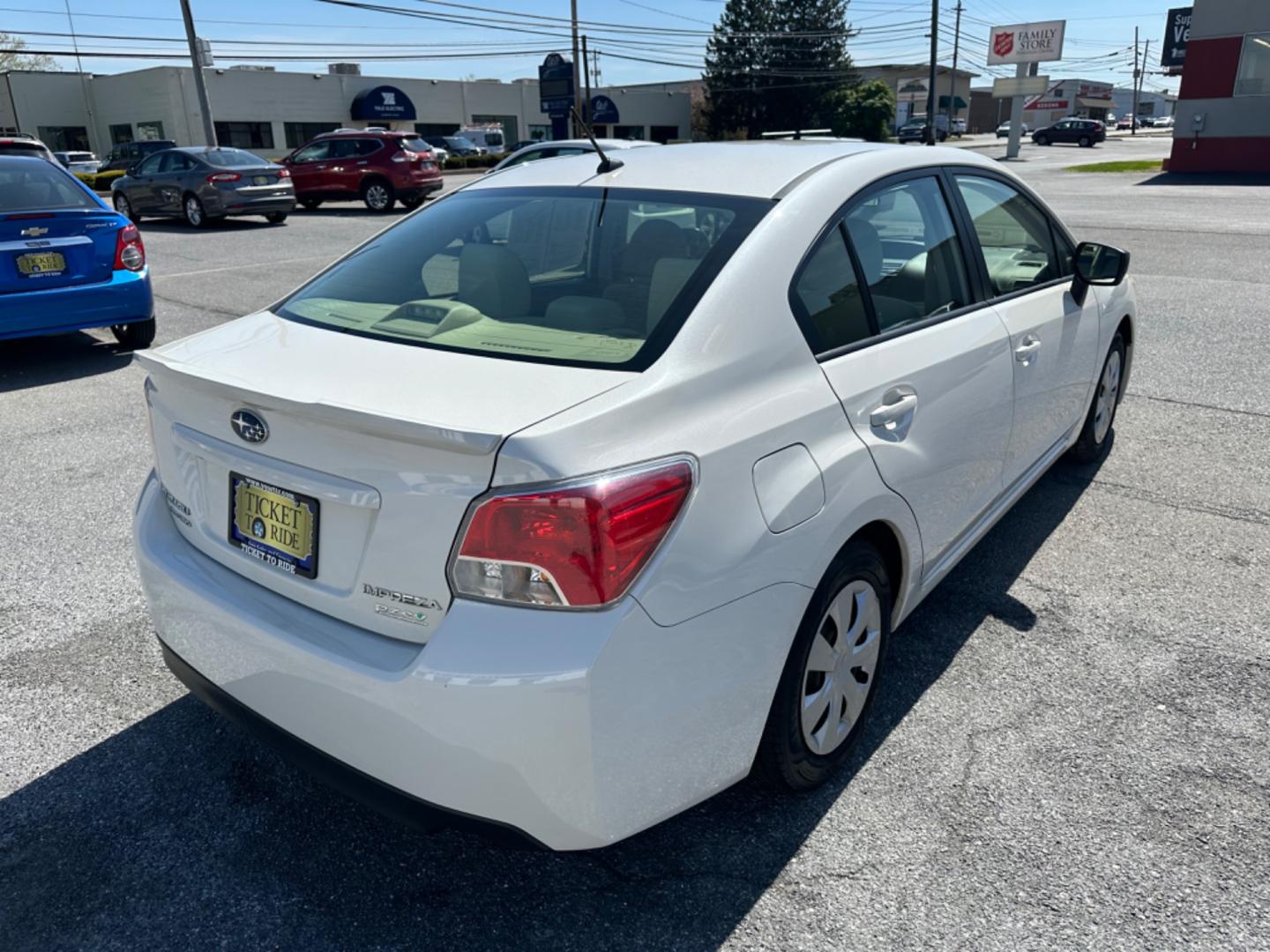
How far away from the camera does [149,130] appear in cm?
5044

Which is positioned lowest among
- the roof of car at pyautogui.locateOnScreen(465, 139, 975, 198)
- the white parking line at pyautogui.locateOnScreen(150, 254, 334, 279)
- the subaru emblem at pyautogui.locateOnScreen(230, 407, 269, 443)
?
the white parking line at pyautogui.locateOnScreen(150, 254, 334, 279)

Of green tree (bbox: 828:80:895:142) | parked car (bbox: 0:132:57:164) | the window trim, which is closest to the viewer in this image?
the window trim

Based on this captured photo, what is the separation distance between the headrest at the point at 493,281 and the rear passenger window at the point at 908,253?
0.94 m

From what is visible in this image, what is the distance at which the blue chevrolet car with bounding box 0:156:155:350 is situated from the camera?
22.5ft

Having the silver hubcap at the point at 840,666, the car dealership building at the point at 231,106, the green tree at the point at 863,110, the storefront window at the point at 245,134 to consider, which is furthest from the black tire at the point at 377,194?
the green tree at the point at 863,110

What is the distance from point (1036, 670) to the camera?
128 inches

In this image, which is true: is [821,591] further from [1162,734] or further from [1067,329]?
[1067,329]

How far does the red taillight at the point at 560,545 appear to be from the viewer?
185cm

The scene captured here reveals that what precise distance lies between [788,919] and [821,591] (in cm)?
75

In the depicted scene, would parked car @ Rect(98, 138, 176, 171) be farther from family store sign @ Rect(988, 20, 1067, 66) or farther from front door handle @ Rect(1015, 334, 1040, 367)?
family store sign @ Rect(988, 20, 1067, 66)

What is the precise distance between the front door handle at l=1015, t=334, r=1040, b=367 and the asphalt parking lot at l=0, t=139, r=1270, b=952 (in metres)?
0.91

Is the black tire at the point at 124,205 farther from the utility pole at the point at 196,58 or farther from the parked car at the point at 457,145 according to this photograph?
the parked car at the point at 457,145

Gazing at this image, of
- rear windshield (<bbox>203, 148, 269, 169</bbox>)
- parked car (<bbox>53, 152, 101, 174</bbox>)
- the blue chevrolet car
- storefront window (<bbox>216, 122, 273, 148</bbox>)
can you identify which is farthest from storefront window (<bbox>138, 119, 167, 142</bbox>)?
the blue chevrolet car

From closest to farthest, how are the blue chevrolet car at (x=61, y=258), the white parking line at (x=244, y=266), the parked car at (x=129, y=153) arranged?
the blue chevrolet car at (x=61, y=258) → the white parking line at (x=244, y=266) → the parked car at (x=129, y=153)
